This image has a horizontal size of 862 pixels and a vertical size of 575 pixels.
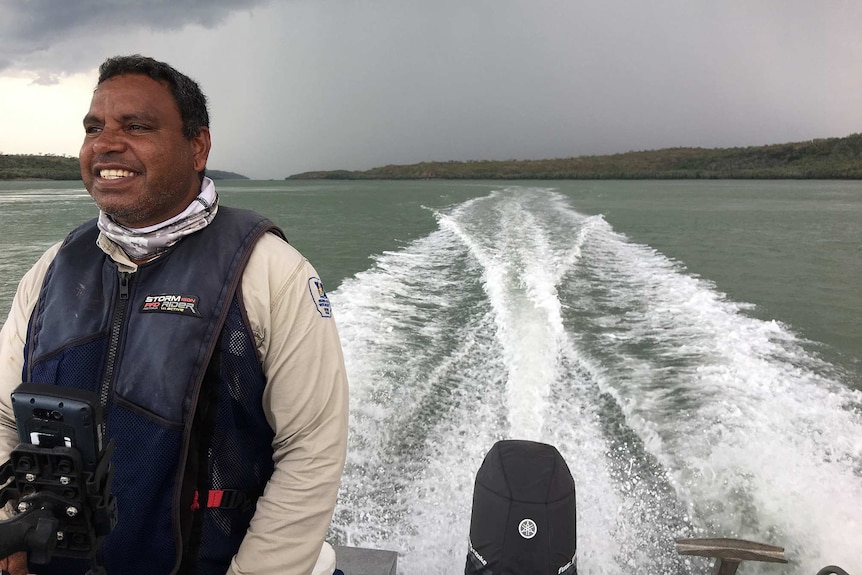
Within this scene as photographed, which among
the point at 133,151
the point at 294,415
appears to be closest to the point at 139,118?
the point at 133,151

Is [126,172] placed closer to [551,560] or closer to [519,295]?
[551,560]

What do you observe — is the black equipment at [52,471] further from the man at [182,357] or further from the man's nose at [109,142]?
the man's nose at [109,142]

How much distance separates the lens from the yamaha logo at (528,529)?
212 cm

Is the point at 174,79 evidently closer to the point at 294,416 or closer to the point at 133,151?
the point at 133,151

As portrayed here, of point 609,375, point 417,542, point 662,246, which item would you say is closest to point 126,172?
point 417,542

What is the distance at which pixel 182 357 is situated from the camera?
4.08ft

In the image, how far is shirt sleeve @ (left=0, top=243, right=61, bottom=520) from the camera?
4.40ft

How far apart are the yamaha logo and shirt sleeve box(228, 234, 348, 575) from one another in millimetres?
1104

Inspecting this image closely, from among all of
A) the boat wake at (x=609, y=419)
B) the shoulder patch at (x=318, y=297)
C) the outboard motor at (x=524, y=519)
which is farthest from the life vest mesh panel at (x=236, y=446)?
the boat wake at (x=609, y=419)

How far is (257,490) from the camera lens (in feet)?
4.58

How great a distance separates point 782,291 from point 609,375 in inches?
170

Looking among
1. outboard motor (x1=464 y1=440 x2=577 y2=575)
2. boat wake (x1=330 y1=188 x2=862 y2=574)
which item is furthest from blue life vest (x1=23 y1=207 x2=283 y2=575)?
boat wake (x1=330 y1=188 x2=862 y2=574)

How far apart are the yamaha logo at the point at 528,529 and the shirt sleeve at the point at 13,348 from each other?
1.66 meters

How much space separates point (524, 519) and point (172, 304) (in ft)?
5.19
